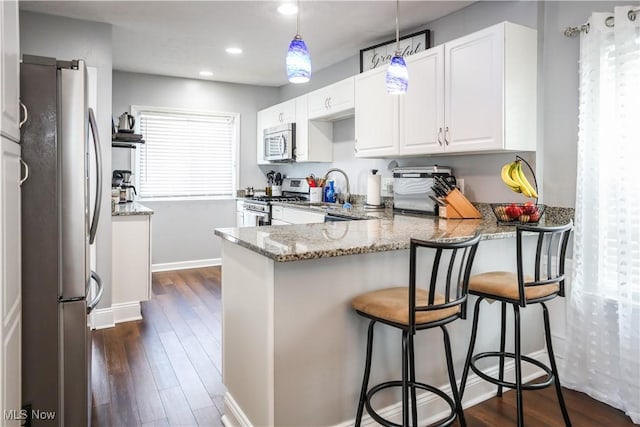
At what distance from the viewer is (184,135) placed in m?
5.69

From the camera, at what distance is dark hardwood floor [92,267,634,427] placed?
2.16 m

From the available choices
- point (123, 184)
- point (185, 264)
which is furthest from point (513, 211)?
point (185, 264)

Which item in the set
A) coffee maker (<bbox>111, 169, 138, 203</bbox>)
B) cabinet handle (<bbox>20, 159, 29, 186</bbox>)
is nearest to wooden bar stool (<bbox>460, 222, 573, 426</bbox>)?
cabinet handle (<bbox>20, 159, 29, 186</bbox>)

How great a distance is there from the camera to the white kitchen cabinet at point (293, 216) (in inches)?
160

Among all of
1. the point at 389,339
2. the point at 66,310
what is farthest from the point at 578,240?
the point at 66,310

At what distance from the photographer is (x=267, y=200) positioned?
5.18 m

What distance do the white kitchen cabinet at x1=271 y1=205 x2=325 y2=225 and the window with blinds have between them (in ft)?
4.64

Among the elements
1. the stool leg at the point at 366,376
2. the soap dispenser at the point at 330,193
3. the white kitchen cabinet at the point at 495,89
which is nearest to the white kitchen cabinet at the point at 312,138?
the soap dispenser at the point at 330,193

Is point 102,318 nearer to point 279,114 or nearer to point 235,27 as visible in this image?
point 235,27

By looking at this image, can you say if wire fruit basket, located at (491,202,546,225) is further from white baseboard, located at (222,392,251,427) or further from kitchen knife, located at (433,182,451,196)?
white baseboard, located at (222,392,251,427)

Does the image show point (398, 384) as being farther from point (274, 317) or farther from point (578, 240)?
point (578, 240)

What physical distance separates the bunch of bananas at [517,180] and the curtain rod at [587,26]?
79cm

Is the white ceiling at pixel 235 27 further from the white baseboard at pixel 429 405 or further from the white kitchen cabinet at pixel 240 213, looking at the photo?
the white baseboard at pixel 429 405

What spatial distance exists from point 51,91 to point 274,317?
4.13 feet
